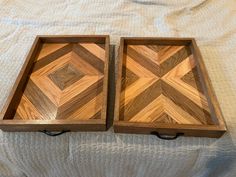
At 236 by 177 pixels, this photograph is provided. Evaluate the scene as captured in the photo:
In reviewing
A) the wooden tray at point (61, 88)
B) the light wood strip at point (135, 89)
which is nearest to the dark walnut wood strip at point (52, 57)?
the wooden tray at point (61, 88)

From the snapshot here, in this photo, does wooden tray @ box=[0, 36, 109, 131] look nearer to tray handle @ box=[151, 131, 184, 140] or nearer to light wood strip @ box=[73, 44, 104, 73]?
light wood strip @ box=[73, 44, 104, 73]

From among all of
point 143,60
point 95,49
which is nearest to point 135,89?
point 143,60

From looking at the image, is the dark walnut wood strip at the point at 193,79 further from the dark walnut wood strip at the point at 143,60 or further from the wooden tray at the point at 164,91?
Result: the dark walnut wood strip at the point at 143,60

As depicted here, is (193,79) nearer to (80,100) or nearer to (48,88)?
(80,100)

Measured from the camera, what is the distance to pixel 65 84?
2.66 ft

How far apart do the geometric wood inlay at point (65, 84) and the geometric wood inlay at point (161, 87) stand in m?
0.10

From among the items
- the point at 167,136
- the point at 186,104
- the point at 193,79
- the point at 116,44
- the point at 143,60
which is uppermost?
the point at 116,44

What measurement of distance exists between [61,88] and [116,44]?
14.0 inches

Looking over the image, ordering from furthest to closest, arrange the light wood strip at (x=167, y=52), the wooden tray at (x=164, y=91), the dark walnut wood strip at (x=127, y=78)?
the light wood strip at (x=167, y=52), the dark walnut wood strip at (x=127, y=78), the wooden tray at (x=164, y=91)

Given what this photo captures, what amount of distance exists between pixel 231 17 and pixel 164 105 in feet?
2.53

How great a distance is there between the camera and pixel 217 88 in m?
0.82

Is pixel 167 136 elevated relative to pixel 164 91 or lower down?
lower down

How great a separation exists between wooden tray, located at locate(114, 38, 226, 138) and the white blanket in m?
0.06

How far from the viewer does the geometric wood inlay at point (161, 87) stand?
0.71 metres
